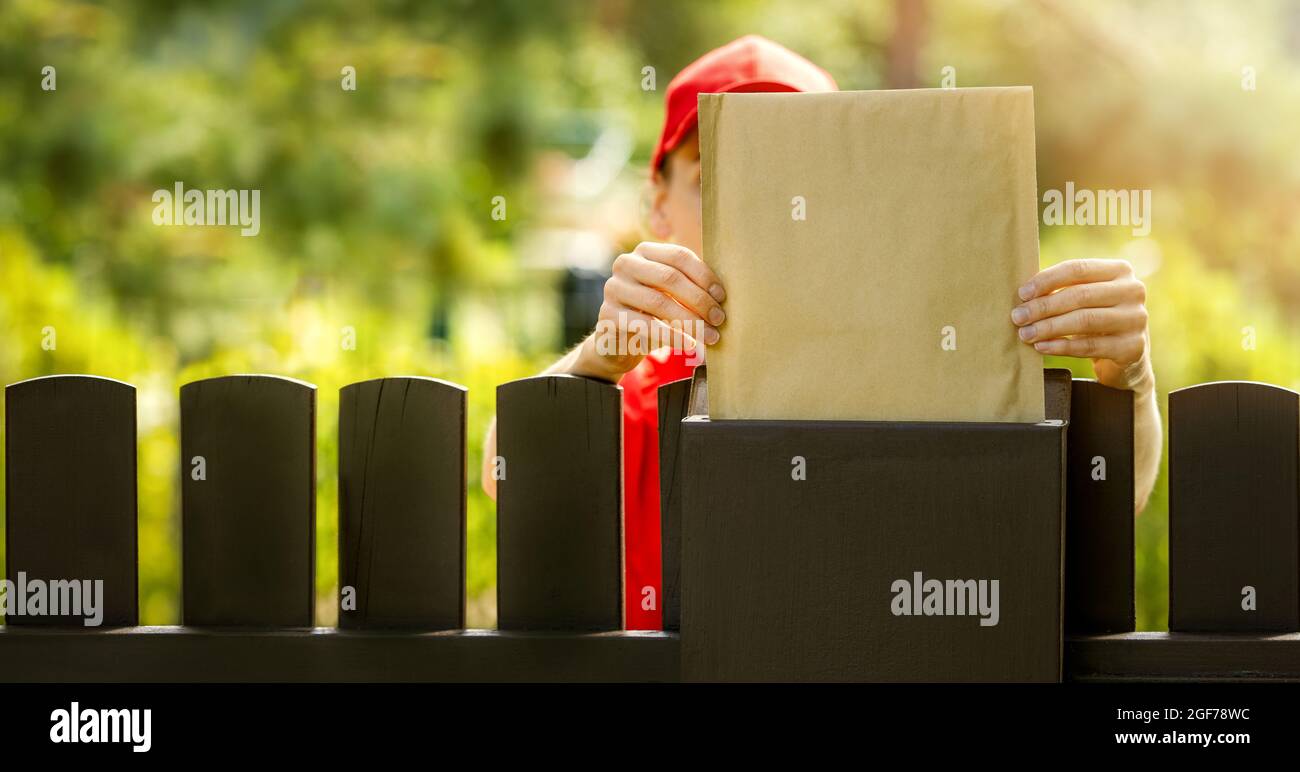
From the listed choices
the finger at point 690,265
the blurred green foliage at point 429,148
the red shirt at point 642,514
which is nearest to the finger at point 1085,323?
the finger at point 690,265

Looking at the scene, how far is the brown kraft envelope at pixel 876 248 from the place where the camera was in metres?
0.87

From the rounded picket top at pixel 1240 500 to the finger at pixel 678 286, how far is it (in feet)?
1.60

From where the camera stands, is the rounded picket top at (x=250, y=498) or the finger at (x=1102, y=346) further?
the rounded picket top at (x=250, y=498)

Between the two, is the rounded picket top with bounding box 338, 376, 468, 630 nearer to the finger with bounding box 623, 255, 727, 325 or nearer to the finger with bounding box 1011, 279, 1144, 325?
the finger with bounding box 623, 255, 727, 325

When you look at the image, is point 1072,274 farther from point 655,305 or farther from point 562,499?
point 562,499

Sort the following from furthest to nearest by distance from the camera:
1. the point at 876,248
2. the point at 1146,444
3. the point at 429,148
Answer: the point at 429,148
the point at 1146,444
the point at 876,248

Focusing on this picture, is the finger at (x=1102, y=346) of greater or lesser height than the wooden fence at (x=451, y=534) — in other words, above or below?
above

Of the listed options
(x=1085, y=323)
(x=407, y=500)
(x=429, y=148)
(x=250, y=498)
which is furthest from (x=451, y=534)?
(x=429, y=148)

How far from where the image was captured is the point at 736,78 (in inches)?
52.3

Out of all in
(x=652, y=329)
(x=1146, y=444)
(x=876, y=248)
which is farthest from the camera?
(x=1146, y=444)

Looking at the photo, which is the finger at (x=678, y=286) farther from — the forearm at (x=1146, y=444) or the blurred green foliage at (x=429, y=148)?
the blurred green foliage at (x=429, y=148)

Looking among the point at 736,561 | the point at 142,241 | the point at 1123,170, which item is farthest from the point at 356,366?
the point at 1123,170

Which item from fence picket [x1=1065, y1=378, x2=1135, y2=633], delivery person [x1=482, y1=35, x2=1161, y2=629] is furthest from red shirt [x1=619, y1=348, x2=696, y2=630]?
fence picket [x1=1065, y1=378, x2=1135, y2=633]

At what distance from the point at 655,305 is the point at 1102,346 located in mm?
389
